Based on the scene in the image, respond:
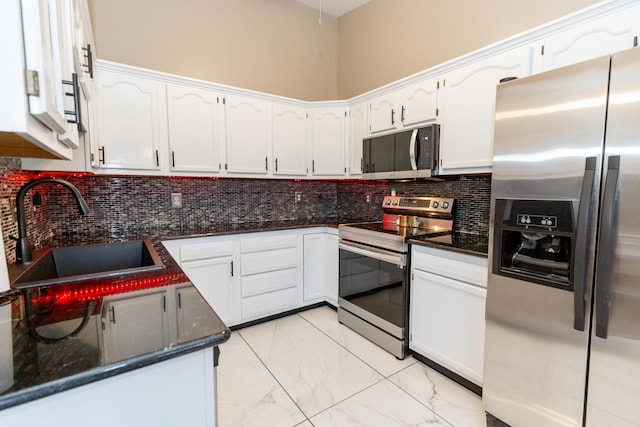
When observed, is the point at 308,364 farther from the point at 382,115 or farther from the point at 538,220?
the point at 382,115

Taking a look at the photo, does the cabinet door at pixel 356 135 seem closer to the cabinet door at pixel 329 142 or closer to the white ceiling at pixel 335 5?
the cabinet door at pixel 329 142

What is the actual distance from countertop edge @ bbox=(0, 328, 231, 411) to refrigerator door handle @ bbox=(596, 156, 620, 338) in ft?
4.49

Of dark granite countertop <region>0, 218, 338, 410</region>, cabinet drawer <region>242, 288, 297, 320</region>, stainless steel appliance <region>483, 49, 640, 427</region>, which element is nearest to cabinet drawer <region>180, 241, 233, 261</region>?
cabinet drawer <region>242, 288, 297, 320</region>

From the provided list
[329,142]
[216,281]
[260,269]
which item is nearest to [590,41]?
[329,142]

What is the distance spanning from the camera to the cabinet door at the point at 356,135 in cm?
287

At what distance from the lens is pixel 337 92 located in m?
3.85

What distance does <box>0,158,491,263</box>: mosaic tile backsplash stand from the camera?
79.4 inches

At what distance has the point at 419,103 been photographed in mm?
2303

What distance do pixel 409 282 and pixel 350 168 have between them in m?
1.41

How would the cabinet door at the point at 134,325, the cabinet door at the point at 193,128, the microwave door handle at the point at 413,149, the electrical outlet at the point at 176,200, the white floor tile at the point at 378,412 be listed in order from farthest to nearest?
1. the electrical outlet at the point at 176,200
2. the cabinet door at the point at 193,128
3. the microwave door handle at the point at 413,149
4. the white floor tile at the point at 378,412
5. the cabinet door at the point at 134,325

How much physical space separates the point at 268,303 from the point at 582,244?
2.35 m

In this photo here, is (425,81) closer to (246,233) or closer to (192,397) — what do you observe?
(246,233)

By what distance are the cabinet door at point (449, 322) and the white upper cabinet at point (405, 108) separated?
47.8 inches

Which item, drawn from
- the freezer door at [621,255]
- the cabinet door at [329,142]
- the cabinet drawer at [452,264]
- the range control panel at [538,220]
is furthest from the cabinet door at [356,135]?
the freezer door at [621,255]
